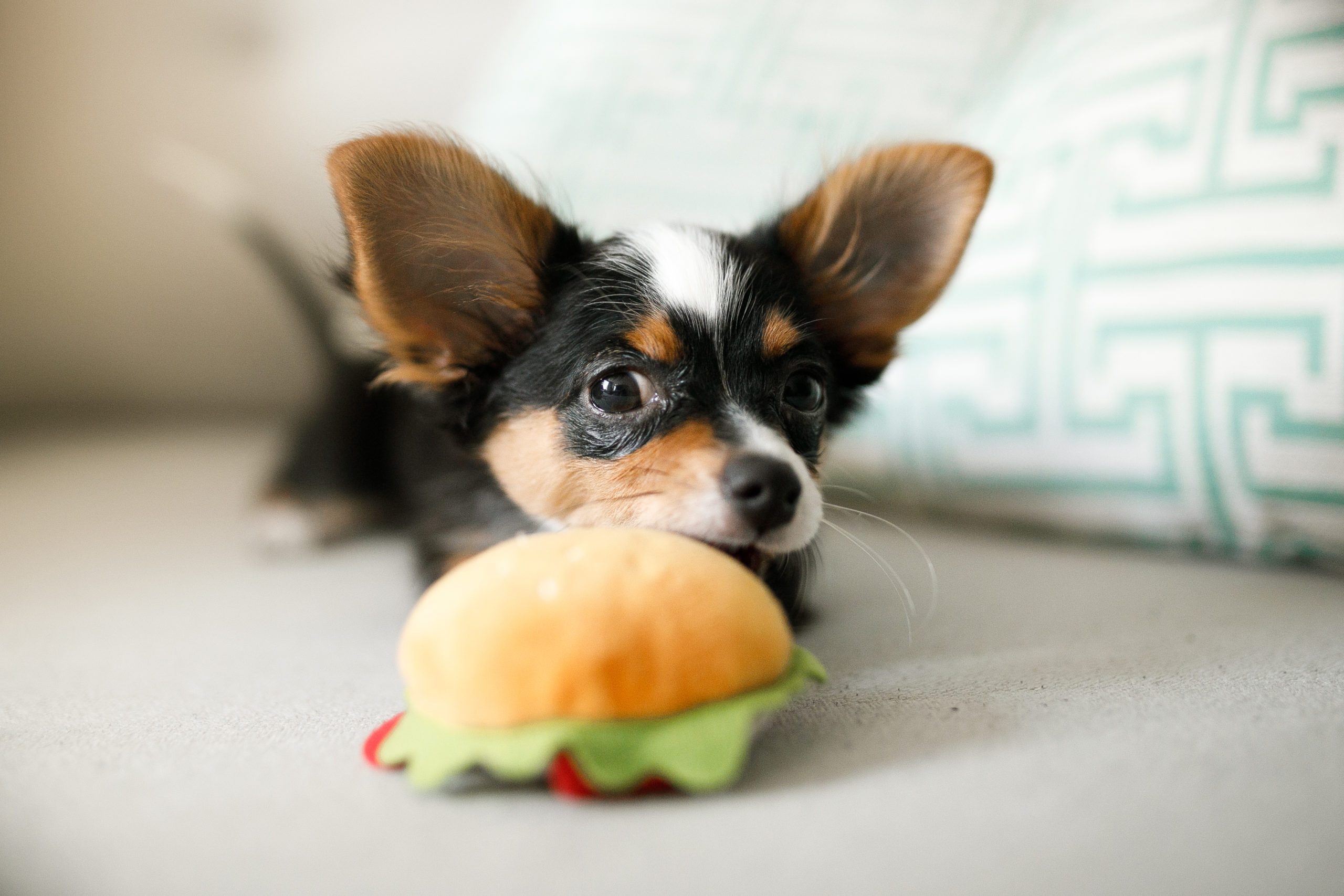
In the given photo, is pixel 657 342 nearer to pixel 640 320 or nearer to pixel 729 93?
pixel 640 320

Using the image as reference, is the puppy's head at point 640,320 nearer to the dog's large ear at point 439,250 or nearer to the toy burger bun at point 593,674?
the dog's large ear at point 439,250

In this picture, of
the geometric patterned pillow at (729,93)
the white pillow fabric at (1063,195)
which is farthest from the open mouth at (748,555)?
the geometric patterned pillow at (729,93)

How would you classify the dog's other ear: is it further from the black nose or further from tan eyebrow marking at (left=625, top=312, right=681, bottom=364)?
the black nose

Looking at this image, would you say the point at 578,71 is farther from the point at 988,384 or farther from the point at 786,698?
the point at 786,698

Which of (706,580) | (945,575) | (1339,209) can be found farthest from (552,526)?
(1339,209)

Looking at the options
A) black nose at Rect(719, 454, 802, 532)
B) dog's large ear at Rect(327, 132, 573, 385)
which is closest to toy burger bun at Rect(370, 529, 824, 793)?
black nose at Rect(719, 454, 802, 532)

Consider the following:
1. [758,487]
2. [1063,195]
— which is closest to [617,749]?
[758,487]
